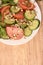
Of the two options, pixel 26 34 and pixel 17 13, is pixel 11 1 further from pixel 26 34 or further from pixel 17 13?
pixel 26 34

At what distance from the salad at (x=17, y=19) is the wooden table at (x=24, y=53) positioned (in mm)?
48

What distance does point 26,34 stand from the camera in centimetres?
120

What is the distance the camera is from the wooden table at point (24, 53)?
3.91 feet

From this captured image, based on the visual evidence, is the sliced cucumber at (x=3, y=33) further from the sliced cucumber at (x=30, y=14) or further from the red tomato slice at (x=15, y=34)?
the sliced cucumber at (x=30, y=14)

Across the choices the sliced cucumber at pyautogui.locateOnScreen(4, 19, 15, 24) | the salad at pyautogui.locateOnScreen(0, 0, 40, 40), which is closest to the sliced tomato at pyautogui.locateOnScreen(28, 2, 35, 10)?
the salad at pyautogui.locateOnScreen(0, 0, 40, 40)

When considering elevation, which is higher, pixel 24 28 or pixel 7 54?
pixel 24 28

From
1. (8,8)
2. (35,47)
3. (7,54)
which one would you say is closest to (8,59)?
(7,54)

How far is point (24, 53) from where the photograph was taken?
3.94 ft

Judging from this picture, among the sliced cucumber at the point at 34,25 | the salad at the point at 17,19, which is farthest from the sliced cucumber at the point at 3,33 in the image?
the sliced cucumber at the point at 34,25

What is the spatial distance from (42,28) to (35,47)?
10cm

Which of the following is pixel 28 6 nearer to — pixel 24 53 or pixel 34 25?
pixel 34 25

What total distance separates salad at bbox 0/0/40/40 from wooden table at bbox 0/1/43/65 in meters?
0.05

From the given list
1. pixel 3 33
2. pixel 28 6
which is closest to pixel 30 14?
pixel 28 6

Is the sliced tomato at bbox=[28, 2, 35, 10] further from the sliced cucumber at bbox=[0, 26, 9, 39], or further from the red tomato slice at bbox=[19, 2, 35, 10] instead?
the sliced cucumber at bbox=[0, 26, 9, 39]
